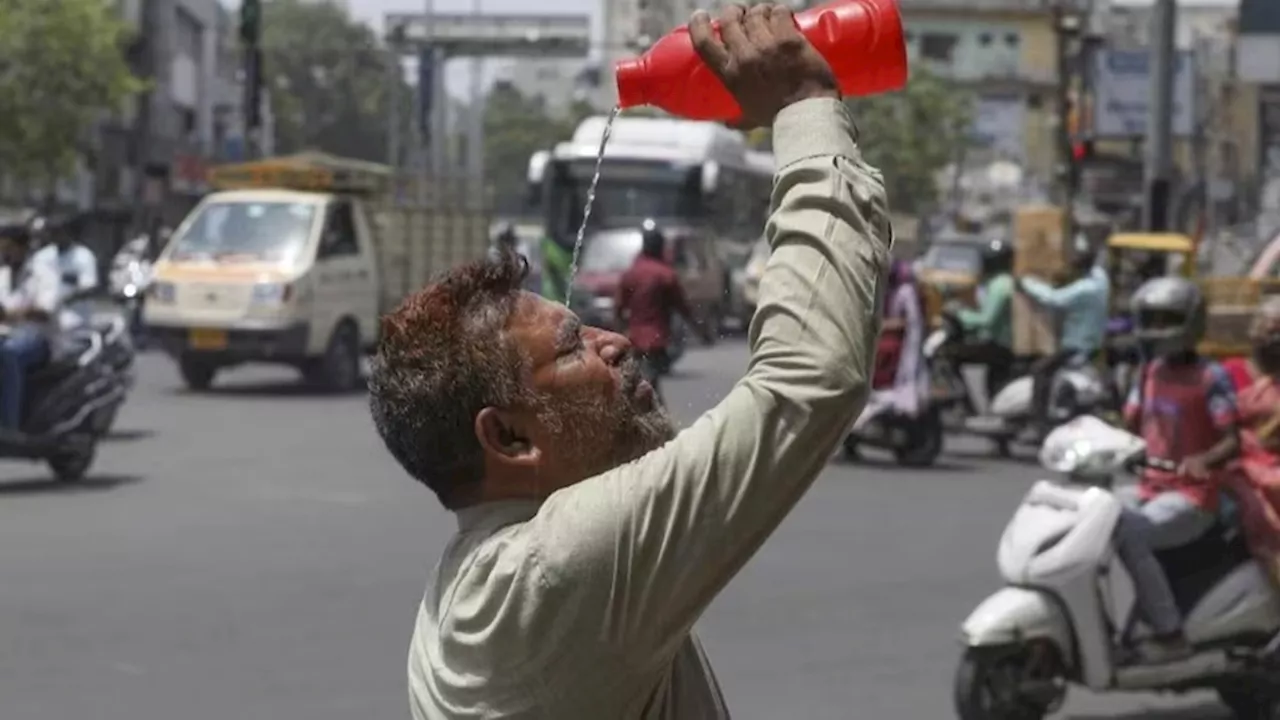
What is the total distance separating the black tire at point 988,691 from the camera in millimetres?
7754

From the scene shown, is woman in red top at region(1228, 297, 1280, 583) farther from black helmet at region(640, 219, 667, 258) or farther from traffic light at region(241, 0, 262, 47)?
traffic light at region(241, 0, 262, 47)

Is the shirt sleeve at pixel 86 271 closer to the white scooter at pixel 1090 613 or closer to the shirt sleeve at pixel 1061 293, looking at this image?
the shirt sleeve at pixel 1061 293

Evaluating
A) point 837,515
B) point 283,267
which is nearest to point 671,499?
point 837,515

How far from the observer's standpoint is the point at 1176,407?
27.2 ft

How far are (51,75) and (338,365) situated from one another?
23.0 meters

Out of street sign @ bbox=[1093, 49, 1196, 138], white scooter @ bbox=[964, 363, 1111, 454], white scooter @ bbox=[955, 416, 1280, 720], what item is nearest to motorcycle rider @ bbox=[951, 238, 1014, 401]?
white scooter @ bbox=[964, 363, 1111, 454]

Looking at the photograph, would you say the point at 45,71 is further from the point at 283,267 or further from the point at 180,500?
the point at 180,500

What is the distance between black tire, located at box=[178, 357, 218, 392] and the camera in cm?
2250

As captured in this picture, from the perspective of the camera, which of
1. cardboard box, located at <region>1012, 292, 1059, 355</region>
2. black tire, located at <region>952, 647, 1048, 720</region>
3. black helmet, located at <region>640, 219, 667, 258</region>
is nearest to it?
black tire, located at <region>952, 647, 1048, 720</region>

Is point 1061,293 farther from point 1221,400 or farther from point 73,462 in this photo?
point 1221,400

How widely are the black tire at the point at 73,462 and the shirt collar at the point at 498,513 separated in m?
12.5

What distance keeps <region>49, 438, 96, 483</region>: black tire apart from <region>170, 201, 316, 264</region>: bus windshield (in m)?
7.01

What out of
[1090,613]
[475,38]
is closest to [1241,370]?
[1090,613]

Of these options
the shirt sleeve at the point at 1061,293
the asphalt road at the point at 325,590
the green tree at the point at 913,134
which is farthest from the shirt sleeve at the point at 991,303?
the green tree at the point at 913,134
